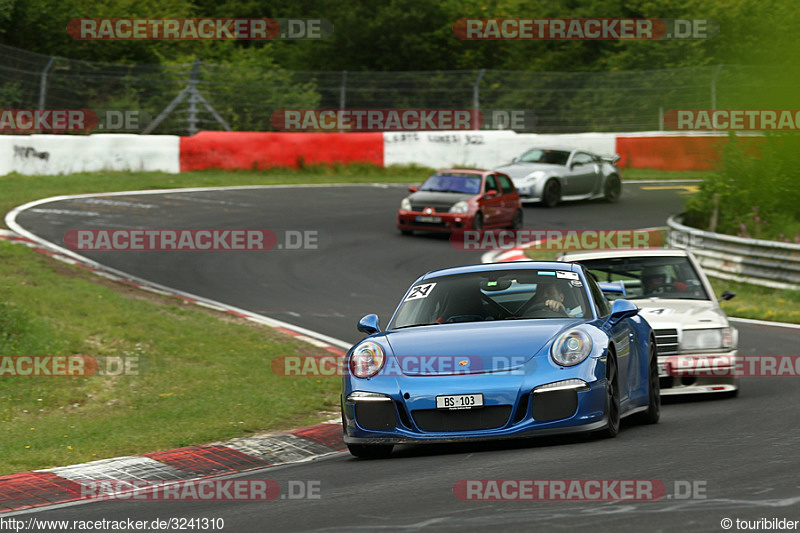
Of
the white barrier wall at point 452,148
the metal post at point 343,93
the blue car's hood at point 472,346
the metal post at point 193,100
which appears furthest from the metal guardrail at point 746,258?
the metal post at point 193,100

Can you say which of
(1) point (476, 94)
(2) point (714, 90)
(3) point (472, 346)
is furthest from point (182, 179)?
(3) point (472, 346)

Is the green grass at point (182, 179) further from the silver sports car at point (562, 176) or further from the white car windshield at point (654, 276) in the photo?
the white car windshield at point (654, 276)

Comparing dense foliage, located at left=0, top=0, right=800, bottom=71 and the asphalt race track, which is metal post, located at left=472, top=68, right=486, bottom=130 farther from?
the asphalt race track

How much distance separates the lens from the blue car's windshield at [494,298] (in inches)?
344

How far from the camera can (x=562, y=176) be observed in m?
28.9

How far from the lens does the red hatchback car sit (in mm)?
23656

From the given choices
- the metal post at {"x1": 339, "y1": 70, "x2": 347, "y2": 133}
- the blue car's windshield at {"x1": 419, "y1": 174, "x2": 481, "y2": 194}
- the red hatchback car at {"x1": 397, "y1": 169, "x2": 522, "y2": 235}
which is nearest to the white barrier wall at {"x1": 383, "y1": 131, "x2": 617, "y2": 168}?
the metal post at {"x1": 339, "y1": 70, "x2": 347, "y2": 133}

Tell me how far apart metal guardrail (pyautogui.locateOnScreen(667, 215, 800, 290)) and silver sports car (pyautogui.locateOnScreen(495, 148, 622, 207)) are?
8052mm

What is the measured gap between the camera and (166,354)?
1248 centimetres

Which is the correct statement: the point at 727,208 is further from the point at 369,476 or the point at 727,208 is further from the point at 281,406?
the point at 369,476

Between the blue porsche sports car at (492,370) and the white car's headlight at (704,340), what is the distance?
2.05 m

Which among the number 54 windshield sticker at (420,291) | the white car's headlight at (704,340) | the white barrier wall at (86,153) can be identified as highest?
the white barrier wall at (86,153)

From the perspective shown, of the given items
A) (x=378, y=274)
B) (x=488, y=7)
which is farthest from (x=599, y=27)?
(x=378, y=274)

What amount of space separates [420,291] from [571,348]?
63.9 inches
